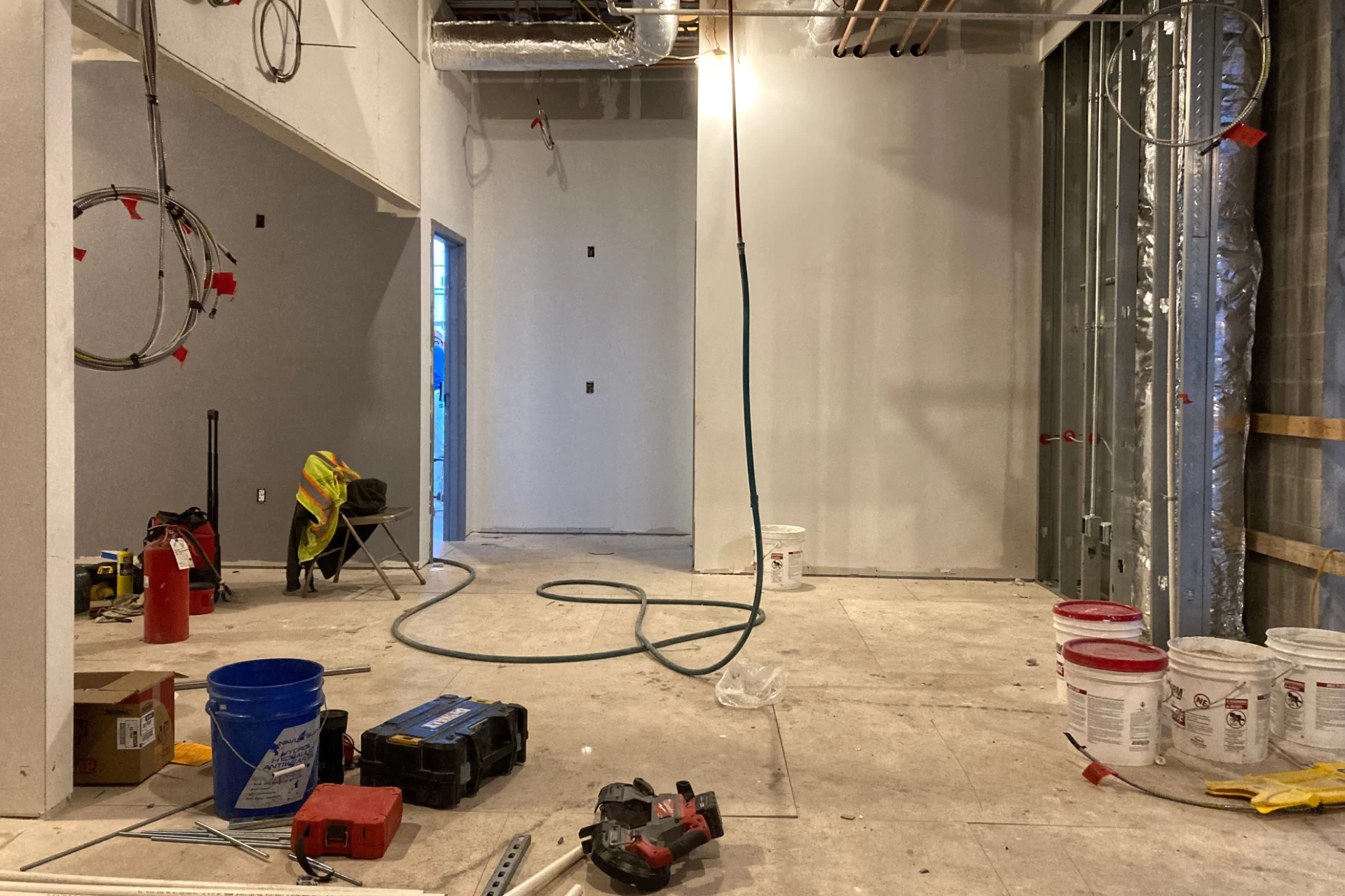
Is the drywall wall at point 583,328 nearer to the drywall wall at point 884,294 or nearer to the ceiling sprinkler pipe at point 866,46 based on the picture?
the drywall wall at point 884,294

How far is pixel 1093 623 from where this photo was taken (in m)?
3.20

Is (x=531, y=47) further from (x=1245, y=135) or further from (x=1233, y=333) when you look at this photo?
(x=1233, y=333)

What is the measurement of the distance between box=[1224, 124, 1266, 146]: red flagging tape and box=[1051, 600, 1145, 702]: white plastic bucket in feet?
5.54

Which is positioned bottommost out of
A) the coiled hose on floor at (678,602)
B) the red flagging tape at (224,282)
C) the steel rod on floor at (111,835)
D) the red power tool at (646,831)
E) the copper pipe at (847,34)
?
the steel rod on floor at (111,835)

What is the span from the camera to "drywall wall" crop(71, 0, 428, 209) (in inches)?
120

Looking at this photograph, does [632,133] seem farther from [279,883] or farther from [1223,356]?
[279,883]

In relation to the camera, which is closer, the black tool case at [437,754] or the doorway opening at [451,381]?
the black tool case at [437,754]

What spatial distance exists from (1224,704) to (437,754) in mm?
2248

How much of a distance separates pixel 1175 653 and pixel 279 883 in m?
2.54

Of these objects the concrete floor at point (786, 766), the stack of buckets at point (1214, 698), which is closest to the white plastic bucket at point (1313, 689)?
the stack of buckets at point (1214, 698)

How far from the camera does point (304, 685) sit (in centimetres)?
232

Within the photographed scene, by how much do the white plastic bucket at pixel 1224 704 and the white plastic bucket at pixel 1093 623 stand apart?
33 cm

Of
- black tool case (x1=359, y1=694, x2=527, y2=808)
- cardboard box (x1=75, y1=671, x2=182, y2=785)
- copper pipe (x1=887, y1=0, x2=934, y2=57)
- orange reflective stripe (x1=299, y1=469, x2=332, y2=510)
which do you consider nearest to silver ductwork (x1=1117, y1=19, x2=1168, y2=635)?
copper pipe (x1=887, y1=0, x2=934, y2=57)

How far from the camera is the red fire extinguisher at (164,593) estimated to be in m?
4.02
